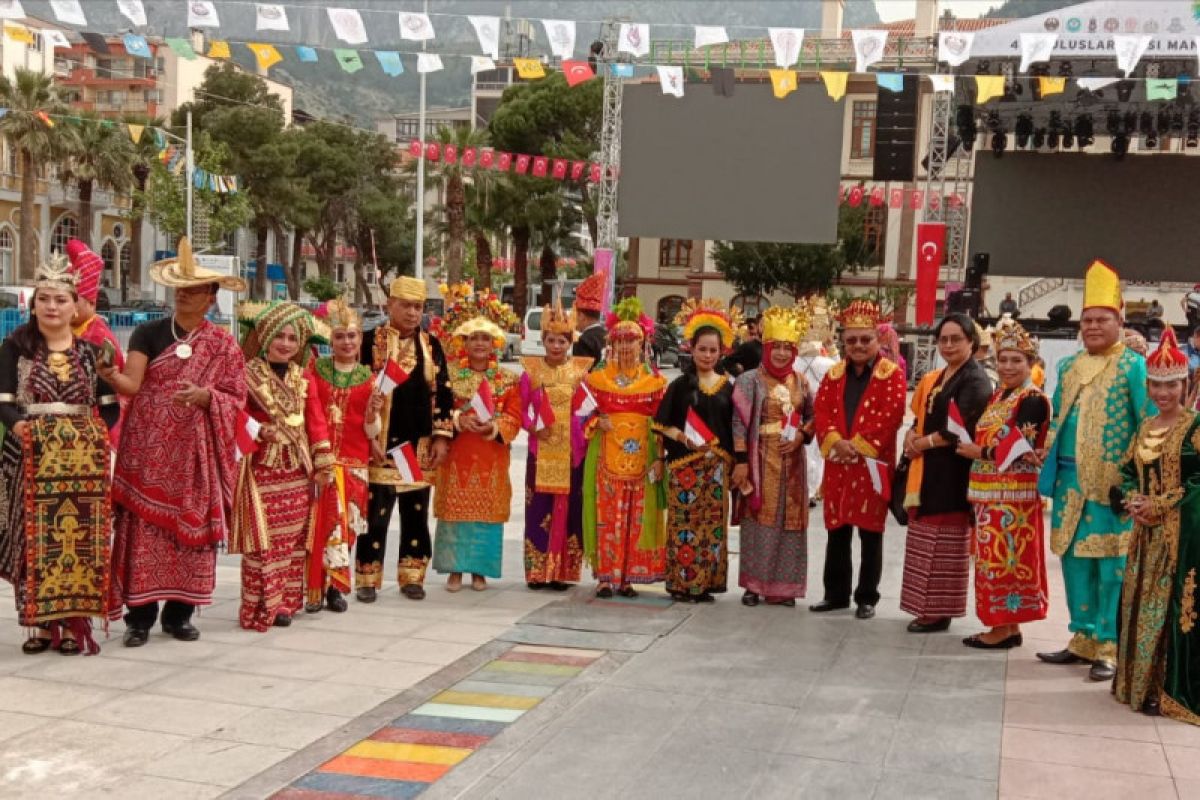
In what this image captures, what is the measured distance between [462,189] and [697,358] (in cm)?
3576

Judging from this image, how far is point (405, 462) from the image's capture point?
265 inches

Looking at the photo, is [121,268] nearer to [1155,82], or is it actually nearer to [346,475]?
[1155,82]

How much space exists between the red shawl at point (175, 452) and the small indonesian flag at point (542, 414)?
186cm

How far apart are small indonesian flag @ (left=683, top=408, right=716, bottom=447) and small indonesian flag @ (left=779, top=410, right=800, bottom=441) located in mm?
377

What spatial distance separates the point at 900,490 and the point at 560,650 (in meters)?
2.02

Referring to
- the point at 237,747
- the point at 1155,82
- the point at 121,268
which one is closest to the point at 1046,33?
the point at 1155,82

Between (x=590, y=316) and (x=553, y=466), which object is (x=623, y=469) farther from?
(x=590, y=316)

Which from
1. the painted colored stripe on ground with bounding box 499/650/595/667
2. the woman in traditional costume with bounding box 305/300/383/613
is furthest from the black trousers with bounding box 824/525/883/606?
the woman in traditional costume with bounding box 305/300/383/613

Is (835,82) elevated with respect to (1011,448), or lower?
elevated

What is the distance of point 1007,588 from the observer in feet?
20.0

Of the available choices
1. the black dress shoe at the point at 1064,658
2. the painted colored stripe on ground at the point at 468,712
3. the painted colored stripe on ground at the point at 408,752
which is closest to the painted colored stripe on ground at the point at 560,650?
the painted colored stripe on ground at the point at 468,712

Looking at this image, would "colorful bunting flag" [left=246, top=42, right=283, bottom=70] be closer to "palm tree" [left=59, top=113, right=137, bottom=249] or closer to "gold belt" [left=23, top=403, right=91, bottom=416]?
"gold belt" [left=23, top=403, right=91, bottom=416]

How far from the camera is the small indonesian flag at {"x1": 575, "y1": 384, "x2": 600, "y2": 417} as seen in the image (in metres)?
6.91

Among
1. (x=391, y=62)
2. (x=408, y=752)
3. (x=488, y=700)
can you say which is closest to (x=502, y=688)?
(x=488, y=700)
